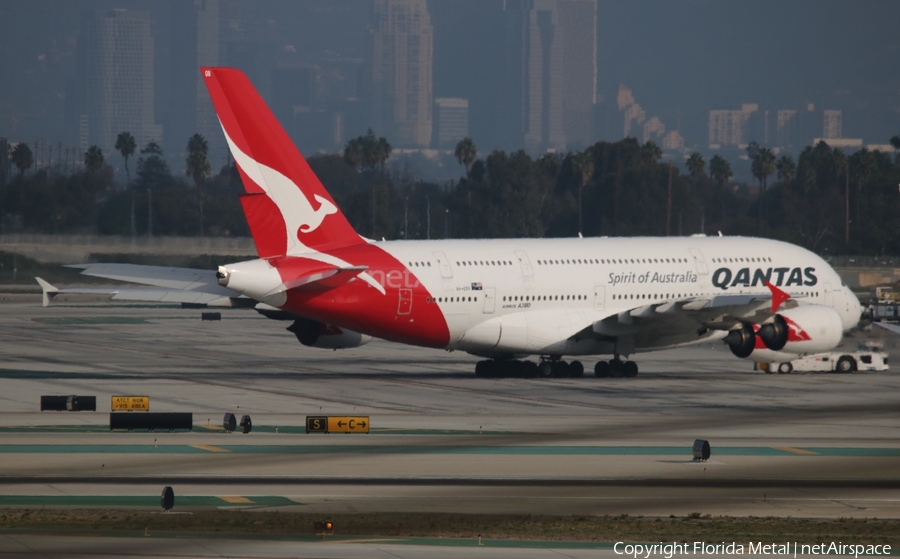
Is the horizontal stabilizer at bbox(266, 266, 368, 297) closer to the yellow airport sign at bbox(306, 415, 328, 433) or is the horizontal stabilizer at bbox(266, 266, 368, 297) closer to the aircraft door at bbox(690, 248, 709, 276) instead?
the yellow airport sign at bbox(306, 415, 328, 433)

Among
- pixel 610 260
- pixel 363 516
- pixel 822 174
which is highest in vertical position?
pixel 822 174

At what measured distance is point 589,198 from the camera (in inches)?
6599

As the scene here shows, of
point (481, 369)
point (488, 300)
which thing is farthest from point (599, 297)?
point (481, 369)

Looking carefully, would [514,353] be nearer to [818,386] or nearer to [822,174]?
[818,386]

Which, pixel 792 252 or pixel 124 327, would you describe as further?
pixel 124 327

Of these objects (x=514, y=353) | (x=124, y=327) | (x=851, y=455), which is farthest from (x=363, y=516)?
(x=124, y=327)

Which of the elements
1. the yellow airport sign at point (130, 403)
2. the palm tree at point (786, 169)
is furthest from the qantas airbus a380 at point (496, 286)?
the palm tree at point (786, 169)

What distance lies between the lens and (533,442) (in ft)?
112

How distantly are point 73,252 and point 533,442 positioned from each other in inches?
2896

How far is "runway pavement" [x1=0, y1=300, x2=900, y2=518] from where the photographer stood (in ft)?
86.1

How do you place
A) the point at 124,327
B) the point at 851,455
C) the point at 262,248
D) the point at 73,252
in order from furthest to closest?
1. the point at 73,252
2. the point at 124,327
3. the point at 262,248
4. the point at 851,455

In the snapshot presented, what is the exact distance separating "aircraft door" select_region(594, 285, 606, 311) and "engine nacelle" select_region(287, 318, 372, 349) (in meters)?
8.65

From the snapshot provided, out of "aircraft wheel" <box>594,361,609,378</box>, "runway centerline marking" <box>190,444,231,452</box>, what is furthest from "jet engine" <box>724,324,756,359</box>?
"runway centerline marking" <box>190,444,231,452</box>

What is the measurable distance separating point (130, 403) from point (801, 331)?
24.4m
